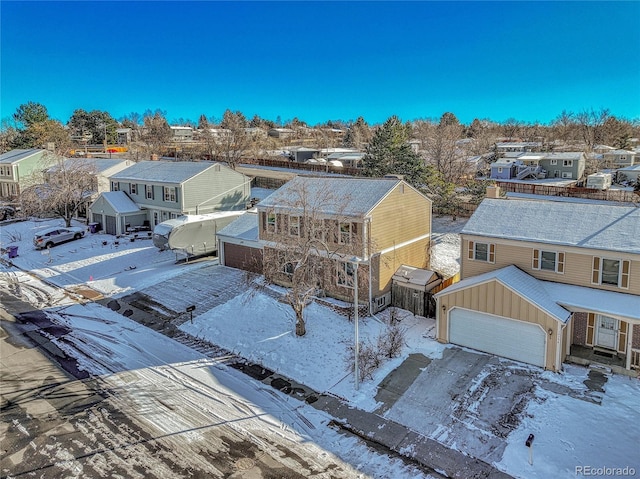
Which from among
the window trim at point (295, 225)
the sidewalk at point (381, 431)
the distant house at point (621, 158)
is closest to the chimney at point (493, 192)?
the window trim at point (295, 225)

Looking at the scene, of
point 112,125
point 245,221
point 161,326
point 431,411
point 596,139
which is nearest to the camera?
point 431,411

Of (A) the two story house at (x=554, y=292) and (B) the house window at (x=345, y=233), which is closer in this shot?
(A) the two story house at (x=554, y=292)

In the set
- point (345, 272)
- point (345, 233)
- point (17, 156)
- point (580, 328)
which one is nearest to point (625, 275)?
point (580, 328)

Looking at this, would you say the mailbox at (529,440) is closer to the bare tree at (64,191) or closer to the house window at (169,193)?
the house window at (169,193)

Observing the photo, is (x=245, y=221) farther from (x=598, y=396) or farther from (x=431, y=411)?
(x=598, y=396)

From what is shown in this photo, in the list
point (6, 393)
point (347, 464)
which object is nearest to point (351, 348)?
point (347, 464)

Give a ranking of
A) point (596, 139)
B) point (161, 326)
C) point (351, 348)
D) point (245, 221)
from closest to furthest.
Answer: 1. point (351, 348)
2. point (161, 326)
3. point (245, 221)
4. point (596, 139)

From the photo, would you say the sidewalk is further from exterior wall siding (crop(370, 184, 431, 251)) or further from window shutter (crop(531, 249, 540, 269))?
exterior wall siding (crop(370, 184, 431, 251))

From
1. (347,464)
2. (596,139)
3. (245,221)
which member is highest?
(596,139)
